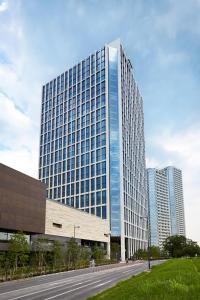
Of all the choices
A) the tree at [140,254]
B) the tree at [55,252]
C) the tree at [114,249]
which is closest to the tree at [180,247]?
the tree at [140,254]

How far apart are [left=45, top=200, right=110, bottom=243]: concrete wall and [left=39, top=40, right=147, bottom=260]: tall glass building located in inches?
398

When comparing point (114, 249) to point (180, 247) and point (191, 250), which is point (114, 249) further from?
point (180, 247)

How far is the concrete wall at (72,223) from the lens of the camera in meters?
79.6

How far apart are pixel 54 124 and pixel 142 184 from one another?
52.9m

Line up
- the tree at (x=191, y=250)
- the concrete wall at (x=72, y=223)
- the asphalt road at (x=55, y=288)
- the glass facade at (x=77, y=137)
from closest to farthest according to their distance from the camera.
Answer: the asphalt road at (x=55, y=288) < the concrete wall at (x=72, y=223) < the glass facade at (x=77, y=137) < the tree at (x=191, y=250)

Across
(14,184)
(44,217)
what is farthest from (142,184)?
(14,184)

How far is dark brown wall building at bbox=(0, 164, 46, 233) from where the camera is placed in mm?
58969

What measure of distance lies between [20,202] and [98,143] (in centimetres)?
7316

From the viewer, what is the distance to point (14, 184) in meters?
62.1

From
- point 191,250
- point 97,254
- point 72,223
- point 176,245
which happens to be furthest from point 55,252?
point 176,245

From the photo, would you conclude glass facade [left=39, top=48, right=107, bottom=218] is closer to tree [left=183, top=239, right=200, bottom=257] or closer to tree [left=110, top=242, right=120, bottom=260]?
tree [left=110, top=242, right=120, bottom=260]

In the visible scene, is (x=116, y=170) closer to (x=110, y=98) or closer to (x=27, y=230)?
(x=110, y=98)

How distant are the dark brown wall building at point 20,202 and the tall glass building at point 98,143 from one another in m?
57.3

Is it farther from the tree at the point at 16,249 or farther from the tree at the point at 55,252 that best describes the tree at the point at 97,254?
the tree at the point at 16,249
